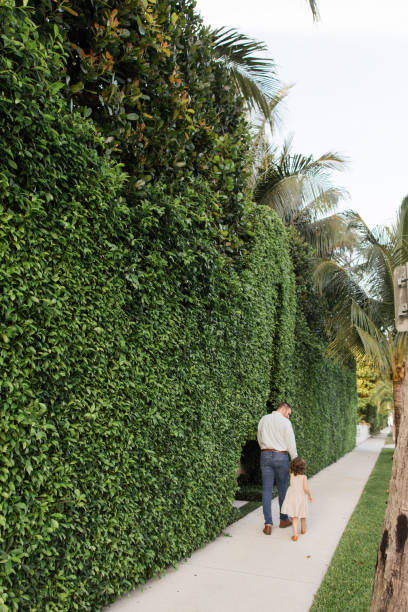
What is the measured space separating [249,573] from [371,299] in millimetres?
10412

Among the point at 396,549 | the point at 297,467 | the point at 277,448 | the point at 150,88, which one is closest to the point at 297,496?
the point at 297,467

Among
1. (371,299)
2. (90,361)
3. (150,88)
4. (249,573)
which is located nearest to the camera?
(90,361)

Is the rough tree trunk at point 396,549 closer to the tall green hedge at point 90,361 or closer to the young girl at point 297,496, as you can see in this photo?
the tall green hedge at point 90,361

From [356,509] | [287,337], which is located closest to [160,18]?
[287,337]

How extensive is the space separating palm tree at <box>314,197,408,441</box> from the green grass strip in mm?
4905

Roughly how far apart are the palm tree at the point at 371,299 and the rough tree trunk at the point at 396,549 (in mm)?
10348

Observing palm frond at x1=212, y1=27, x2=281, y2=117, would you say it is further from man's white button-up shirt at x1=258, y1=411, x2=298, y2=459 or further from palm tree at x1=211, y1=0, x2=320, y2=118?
man's white button-up shirt at x1=258, y1=411, x2=298, y2=459

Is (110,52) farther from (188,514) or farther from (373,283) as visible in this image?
(373,283)

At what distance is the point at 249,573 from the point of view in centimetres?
548

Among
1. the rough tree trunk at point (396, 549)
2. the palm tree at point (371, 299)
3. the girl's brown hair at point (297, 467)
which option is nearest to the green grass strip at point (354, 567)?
the girl's brown hair at point (297, 467)

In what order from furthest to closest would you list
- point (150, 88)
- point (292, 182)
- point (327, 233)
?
point (327, 233), point (292, 182), point (150, 88)

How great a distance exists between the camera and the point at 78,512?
156 inches

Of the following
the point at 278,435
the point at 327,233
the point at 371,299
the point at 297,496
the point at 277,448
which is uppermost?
the point at 327,233

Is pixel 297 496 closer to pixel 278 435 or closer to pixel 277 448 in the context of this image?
pixel 277 448
